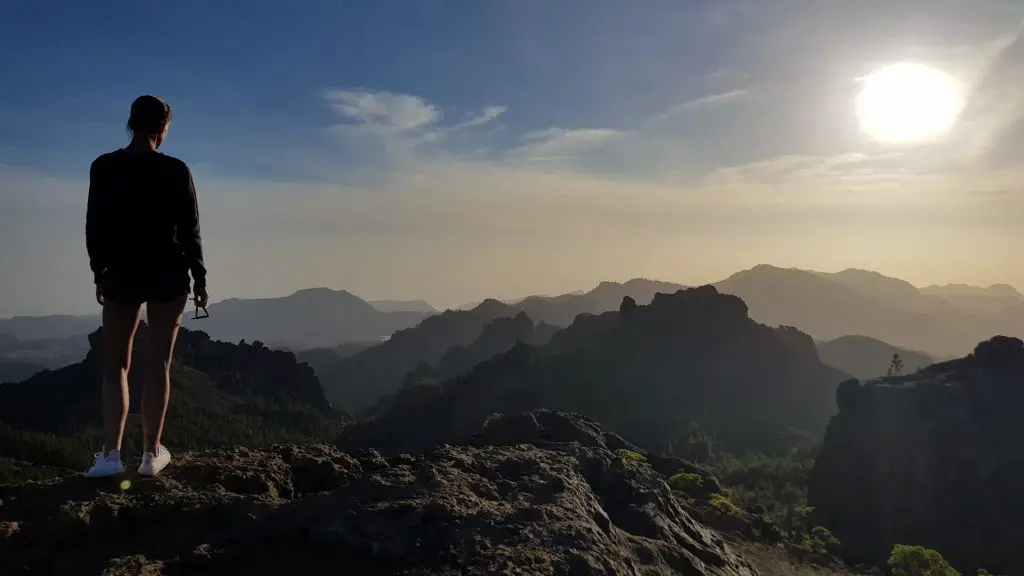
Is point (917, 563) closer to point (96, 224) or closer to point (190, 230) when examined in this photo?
point (190, 230)

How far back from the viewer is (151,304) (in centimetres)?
525

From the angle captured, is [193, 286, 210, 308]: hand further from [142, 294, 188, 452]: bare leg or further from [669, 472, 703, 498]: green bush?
[669, 472, 703, 498]: green bush

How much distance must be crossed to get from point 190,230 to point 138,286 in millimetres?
629

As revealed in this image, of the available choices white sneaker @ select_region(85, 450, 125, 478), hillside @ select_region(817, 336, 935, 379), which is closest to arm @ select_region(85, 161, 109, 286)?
white sneaker @ select_region(85, 450, 125, 478)

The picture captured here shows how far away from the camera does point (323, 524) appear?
14.7 feet

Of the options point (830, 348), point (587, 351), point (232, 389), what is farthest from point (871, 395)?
point (830, 348)

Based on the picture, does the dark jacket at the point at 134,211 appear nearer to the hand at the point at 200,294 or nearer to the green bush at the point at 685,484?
the hand at the point at 200,294

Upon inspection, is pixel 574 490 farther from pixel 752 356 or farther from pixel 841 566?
pixel 752 356

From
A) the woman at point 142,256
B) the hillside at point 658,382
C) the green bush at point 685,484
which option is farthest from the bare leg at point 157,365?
the hillside at point 658,382

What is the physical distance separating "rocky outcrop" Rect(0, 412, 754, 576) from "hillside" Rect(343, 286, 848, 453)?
2755 inches

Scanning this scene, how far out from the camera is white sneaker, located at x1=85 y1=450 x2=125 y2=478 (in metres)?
5.07

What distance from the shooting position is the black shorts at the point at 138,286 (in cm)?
508

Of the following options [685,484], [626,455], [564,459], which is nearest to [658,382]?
[685,484]

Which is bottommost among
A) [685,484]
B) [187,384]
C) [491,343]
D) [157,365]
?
[187,384]
